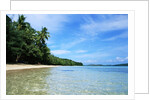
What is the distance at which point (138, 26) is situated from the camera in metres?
3.08

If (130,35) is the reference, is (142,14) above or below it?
above

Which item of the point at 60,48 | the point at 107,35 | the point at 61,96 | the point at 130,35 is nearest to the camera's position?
the point at 61,96

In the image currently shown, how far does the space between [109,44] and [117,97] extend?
6.85 ft

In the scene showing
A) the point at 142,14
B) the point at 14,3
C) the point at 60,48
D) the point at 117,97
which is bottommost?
the point at 117,97

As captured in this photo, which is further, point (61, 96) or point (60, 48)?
Result: point (60, 48)

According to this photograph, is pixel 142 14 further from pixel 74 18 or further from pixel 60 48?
pixel 60 48

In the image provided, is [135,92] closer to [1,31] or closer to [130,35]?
[130,35]

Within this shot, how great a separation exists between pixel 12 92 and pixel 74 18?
2564 mm

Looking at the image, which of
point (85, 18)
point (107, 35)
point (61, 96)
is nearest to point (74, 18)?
point (85, 18)

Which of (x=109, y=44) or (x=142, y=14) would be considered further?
→ (x=109, y=44)

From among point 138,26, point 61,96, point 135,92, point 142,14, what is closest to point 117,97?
point 135,92

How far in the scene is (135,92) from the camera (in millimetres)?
2938

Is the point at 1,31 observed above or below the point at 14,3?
below

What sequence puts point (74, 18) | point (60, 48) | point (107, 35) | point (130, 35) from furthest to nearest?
point (60, 48)
point (107, 35)
point (74, 18)
point (130, 35)
